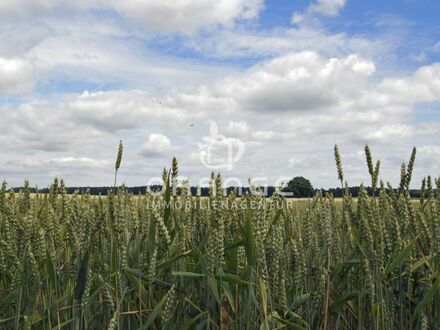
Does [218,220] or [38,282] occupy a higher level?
[218,220]

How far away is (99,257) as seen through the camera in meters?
2.61

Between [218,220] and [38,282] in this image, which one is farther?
[38,282]

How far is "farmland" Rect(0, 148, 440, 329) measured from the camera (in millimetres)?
1900

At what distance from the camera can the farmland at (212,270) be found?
1900mm

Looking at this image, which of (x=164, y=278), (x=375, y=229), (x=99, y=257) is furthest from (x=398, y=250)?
(x=99, y=257)

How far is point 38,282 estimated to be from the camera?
2023 mm

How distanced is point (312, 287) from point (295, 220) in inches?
28.7

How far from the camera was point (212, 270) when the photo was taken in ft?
6.18

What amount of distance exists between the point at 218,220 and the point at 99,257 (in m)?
1.08

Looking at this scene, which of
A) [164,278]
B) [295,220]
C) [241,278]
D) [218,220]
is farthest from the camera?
[295,220]

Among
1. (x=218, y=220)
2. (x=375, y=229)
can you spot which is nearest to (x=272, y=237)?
(x=218, y=220)

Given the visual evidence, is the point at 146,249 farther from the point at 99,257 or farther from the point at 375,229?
the point at 375,229

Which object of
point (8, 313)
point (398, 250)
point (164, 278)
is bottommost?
point (8, 313)

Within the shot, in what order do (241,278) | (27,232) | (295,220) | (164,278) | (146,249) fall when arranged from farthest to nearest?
(295,220)
(164,278)
(146,249)
(27,232)
(241,278)
